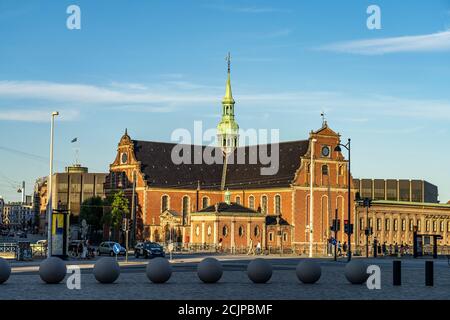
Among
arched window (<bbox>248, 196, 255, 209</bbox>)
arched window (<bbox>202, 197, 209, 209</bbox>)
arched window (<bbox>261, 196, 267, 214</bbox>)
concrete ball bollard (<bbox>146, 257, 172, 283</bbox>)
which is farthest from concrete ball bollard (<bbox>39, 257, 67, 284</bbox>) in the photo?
arched window (<bbox>202, 197, 209, 209</bbox>)

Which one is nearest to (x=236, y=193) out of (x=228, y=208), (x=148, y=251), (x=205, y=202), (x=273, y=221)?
(x=205, y=202)

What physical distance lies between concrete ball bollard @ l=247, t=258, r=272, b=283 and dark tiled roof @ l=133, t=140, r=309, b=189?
80.0 meters

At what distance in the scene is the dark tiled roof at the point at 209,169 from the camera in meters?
117

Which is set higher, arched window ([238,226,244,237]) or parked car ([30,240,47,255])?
arched window ([238,226,244,237])

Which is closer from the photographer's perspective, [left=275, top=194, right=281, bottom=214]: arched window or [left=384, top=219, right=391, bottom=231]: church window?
[left=275, top=194, right=281, bottom=214]: arched window

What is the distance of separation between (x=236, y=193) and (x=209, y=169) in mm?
7713

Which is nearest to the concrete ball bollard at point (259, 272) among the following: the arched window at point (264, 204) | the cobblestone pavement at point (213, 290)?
the cobblestone pavement at point (213, 290)

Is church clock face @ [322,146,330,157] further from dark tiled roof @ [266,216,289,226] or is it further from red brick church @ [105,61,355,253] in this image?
dark tiled roof @ [266,216,289,226]

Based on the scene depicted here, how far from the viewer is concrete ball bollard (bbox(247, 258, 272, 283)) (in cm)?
3409

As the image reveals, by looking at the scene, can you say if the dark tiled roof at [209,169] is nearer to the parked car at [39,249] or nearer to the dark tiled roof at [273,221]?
the dark tiled roof at [273,221]
